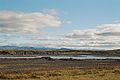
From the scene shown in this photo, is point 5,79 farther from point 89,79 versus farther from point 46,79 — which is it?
point 89,79

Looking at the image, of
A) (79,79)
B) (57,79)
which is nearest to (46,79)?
(57,79)

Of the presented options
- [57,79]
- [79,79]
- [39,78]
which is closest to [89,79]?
[79,79]

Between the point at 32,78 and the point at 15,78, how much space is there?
6.71ft

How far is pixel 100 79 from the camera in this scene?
110ft

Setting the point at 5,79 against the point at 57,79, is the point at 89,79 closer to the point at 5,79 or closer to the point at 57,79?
the point at 57,79

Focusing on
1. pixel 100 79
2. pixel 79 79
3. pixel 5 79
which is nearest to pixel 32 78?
pixel 5 79

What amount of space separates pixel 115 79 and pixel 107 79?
938 millimetres

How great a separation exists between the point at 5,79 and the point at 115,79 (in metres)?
12.7

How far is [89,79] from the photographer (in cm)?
3384

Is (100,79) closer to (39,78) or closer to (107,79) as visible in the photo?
(107,79)

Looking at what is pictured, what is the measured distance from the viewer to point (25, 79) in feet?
112

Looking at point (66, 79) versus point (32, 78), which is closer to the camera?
point (66, 79)

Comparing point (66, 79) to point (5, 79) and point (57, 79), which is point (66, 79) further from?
point (5, 79)

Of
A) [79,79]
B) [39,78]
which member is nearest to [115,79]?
[79,79]
